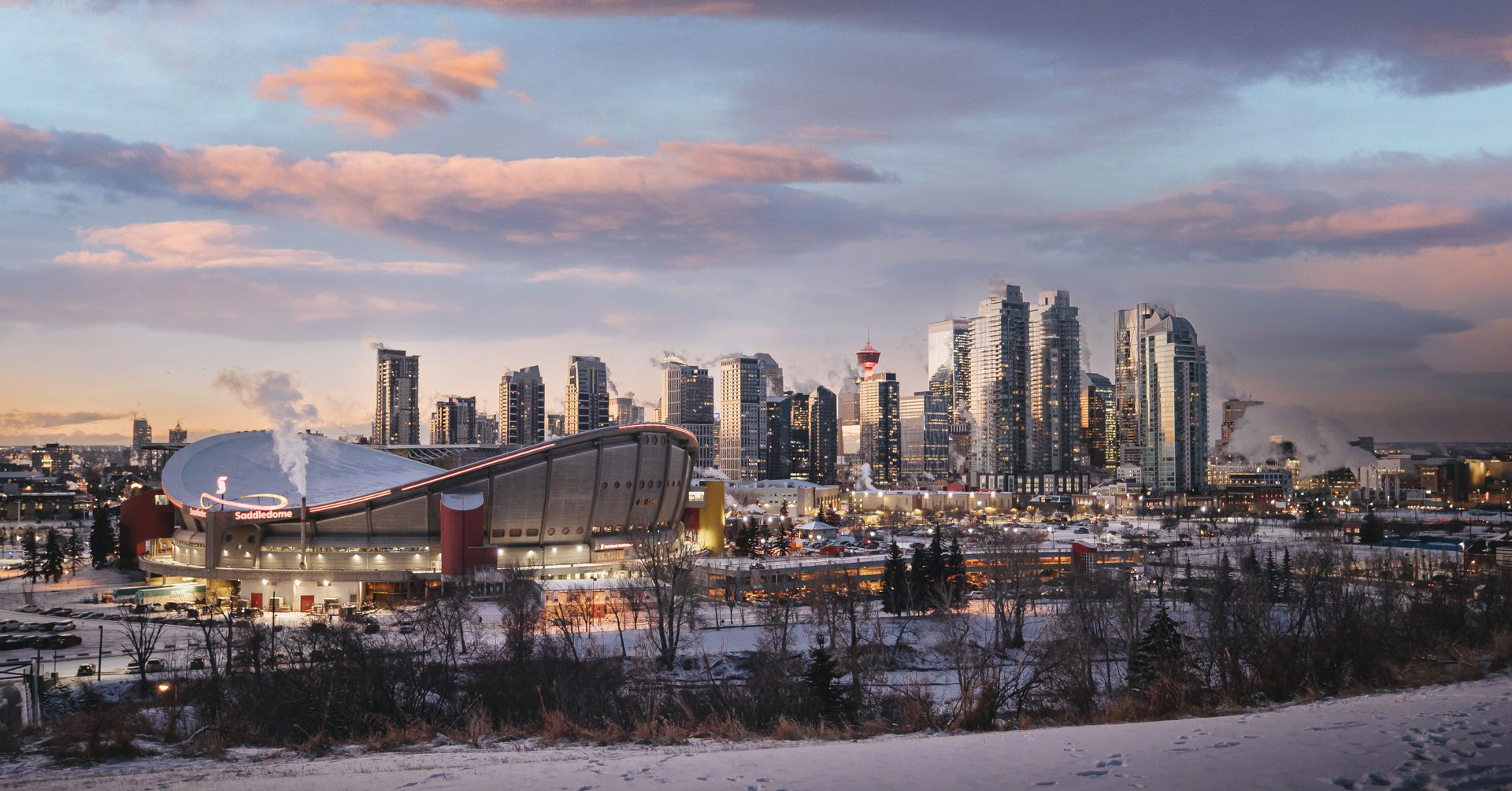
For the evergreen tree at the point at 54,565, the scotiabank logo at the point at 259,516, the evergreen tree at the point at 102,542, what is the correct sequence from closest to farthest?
the scotiabank logo at the point at 259,516 → the evergreen tree at the point at 54,565 → the evergreen tree at the point at 102,542

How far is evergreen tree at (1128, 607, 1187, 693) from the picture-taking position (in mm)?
22594

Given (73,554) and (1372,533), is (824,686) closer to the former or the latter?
(73,554)

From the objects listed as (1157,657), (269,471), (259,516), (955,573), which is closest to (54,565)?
(269,471)

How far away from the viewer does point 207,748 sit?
1474 centimetres

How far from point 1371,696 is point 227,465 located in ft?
228

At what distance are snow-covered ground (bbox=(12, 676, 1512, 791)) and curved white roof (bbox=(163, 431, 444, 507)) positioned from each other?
5566cm

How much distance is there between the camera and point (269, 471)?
230 ft

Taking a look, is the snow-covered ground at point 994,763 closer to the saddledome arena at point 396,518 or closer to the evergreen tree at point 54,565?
the saddledome arena at point 396,518

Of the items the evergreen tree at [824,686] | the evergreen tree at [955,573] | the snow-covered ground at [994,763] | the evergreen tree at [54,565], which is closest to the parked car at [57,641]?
the evergreen tree at [54,565]

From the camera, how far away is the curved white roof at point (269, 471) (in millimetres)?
66188

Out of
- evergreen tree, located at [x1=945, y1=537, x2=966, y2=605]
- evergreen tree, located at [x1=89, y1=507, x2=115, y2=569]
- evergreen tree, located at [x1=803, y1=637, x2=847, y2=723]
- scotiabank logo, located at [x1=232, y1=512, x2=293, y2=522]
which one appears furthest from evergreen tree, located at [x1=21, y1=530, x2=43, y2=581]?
evergreen tree, located at [x1=803, y1=637, x2=847, y2=723]

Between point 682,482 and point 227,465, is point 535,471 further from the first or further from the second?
point 227,465

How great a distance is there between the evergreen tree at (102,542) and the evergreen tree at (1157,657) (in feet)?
246

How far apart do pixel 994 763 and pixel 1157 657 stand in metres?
17.7
